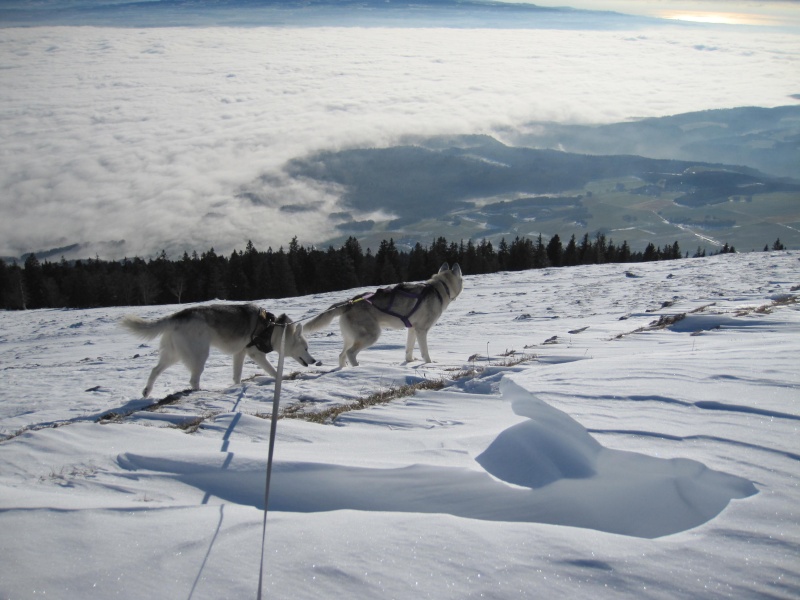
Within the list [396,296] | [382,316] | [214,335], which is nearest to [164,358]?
[214,335]

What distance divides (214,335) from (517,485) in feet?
24.0

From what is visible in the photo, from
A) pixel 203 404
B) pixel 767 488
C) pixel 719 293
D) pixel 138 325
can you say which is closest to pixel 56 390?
pixel 138 325

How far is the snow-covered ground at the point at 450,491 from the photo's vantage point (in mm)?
2523

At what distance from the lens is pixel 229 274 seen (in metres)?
59.6

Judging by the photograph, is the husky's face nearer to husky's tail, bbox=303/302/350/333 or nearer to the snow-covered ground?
husky's tail, bbox=303/302/350/333

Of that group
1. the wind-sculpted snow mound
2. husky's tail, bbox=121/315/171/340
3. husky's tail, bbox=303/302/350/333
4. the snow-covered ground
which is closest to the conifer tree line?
husky's tail, bbox=303/302/350/333

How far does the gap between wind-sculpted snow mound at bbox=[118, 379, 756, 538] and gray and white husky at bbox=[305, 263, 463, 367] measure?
677cm

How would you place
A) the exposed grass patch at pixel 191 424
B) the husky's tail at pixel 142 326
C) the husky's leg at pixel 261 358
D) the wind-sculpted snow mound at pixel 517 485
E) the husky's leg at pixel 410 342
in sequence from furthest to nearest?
the husky's leg at pixel 410 342, the husky's leg at pixel 261 358, the husky's tail at pixel 142 326, the exposed grass patch at pixel 191 424, the wind-sculpted snow mound at pixel 517 485

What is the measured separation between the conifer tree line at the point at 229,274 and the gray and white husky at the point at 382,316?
4484cm

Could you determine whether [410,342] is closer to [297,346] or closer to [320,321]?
[320,321]

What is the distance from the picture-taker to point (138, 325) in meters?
9.06

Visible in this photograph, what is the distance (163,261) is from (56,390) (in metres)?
55.6

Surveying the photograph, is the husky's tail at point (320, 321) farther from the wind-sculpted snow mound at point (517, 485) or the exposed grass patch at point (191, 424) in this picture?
the wind-sculpted snow mound at point (517, 485)

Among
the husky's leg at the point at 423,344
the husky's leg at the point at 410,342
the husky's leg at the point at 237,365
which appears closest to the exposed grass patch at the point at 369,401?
the husky's leg at the point at 423,344
